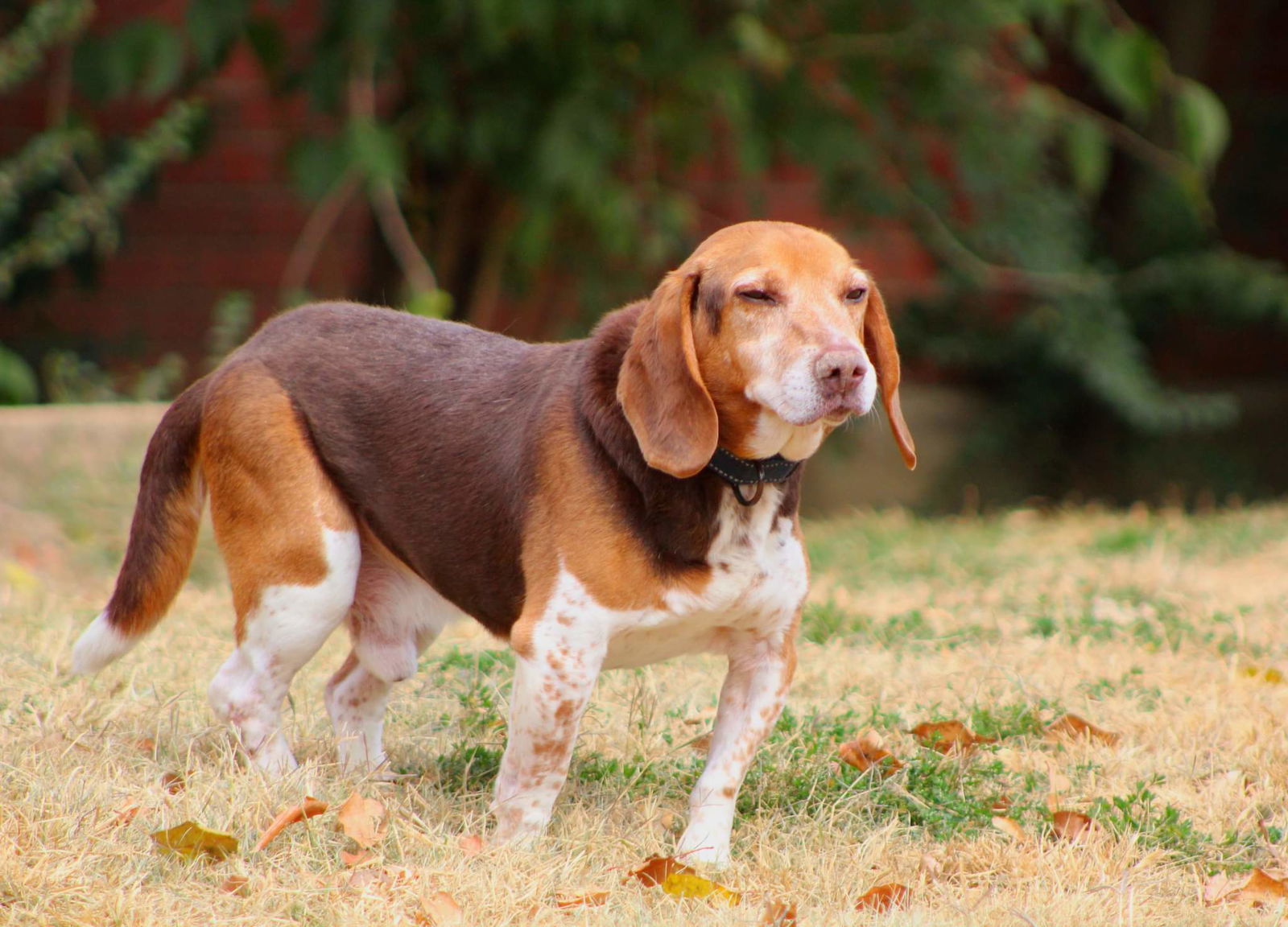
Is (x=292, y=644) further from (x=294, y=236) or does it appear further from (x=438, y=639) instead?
(x=294, y=236)

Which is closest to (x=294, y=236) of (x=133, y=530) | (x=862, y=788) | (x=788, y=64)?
(x=788, y=64)

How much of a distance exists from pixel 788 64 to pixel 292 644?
5.02 m

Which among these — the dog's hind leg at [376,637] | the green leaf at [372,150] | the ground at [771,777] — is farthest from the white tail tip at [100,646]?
the green leaf at [372,150]

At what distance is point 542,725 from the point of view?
2971 millimetres

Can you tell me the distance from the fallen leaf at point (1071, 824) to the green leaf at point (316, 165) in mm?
4537

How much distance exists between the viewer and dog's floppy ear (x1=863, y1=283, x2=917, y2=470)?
10.1 ft

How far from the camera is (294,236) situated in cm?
828

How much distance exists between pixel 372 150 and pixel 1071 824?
4.50m

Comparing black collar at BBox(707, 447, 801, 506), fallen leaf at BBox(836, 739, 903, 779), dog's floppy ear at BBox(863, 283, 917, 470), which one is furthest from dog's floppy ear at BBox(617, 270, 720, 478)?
fallen leaf at BBox(836, 739, 903, 779)

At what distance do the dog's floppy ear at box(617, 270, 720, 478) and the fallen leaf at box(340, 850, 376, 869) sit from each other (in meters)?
0.90

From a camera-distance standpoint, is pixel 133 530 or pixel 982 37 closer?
pixel 133 530

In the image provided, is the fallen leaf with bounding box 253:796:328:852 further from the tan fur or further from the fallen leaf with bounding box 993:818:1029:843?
the fallen leaf with bounding box 993:818:1029:843

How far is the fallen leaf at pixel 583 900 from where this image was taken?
278 centimetres

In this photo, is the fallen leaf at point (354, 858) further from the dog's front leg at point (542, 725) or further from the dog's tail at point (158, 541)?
the dog's tail at point (158, 541)
